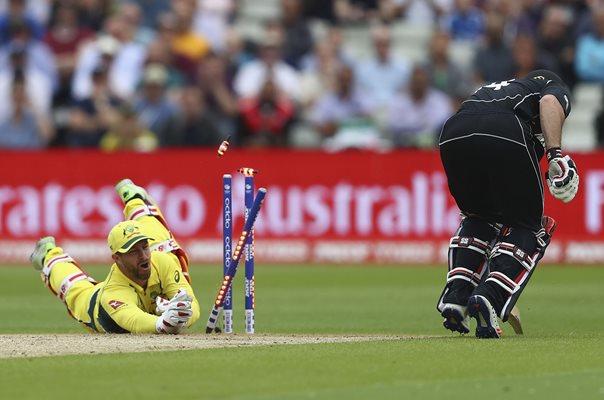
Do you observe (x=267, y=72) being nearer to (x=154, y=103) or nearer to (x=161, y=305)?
(x=154, y=103)

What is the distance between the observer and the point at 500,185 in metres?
10.3

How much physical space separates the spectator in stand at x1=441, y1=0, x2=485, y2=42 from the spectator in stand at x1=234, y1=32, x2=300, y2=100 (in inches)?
111

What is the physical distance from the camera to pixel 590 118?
73.2ft

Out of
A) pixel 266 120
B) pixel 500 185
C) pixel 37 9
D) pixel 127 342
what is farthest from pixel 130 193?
pixel 37 9

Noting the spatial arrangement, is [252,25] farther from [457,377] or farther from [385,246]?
[457,377]

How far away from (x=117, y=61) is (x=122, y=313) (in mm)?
13210

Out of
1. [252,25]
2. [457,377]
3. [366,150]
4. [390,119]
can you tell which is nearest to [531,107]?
[457,377]

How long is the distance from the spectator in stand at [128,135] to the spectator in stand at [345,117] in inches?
103

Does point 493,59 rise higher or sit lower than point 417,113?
higher

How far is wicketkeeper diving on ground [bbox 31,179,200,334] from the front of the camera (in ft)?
35.9

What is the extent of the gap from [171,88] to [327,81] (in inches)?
103

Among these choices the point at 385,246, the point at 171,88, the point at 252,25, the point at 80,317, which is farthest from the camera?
the point at 252,25

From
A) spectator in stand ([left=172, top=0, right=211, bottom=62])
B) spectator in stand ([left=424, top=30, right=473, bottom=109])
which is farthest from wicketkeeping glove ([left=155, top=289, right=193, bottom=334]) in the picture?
spectator in stand ([left=172, top=0, right=211, bottom=62])

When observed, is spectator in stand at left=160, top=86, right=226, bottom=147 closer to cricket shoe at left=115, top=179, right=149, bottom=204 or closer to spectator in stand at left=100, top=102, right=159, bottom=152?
spectator in stand at left=100, top=102, right=159, bottom=152
